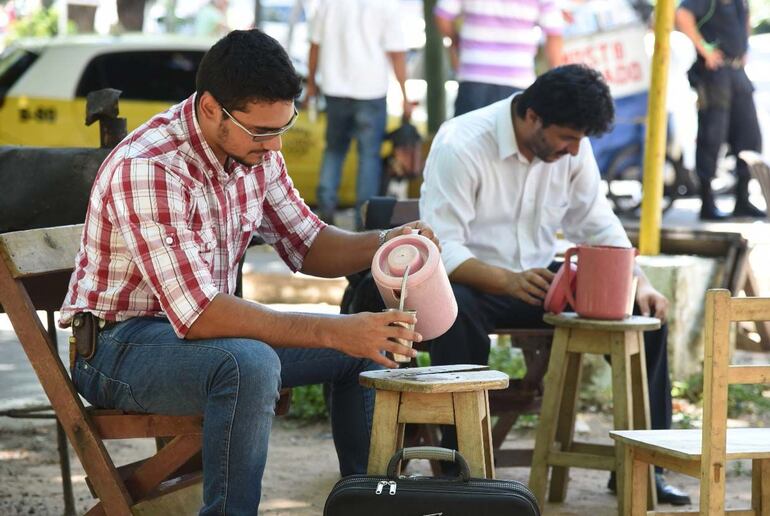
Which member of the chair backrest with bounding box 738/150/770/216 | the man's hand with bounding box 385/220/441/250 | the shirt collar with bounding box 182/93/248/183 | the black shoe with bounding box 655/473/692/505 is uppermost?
the shirt collar with bounding box 182/93/248/183

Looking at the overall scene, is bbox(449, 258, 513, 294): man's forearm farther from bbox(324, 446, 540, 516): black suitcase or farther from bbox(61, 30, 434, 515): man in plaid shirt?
bbox(324, 446, 540, 516): black suitcase

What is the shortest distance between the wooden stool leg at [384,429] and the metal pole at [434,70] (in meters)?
6.53

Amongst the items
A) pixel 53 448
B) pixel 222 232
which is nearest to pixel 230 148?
pixel 222 232

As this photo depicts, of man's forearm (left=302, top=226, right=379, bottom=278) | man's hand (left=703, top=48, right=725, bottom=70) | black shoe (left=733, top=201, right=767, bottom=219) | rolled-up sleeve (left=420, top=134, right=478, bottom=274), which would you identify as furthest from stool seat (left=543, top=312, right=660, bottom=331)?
black shoe (left=733, top=201, right=767, bottom=219)

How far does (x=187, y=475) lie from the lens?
3.46 meters

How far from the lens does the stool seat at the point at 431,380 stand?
302cm

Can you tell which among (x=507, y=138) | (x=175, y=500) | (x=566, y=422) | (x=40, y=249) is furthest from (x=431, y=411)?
(x=507, y=138)

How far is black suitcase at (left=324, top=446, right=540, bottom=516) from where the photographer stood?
9.52 ft

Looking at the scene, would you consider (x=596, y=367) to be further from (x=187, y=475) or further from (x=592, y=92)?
(x=187, y=475)

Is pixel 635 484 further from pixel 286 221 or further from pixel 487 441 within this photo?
pixel 286 221

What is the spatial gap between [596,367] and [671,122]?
15.0ft

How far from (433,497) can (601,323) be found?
1.17 metres

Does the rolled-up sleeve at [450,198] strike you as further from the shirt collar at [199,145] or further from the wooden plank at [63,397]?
the wooden plank at [63,397]

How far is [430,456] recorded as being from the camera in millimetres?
2998
